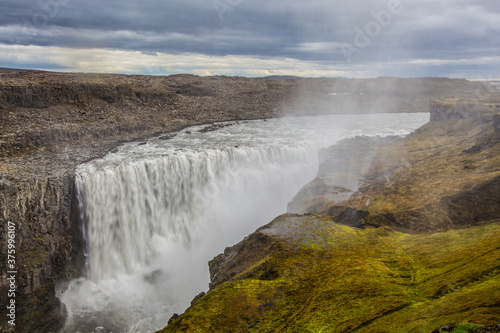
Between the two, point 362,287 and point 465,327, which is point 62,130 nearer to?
point 362,287

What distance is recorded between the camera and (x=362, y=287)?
26.1 feet

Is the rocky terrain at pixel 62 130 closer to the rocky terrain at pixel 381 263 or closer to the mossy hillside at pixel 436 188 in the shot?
the rocky terrain at pixel 381 263

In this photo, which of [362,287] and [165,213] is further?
[165,213]

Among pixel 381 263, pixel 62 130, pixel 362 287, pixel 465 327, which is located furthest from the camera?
pixel 62 130

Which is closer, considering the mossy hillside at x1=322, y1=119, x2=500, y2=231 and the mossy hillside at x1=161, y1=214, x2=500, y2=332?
the mossy hillside at x1=161, y1=214, x2=500, y2=332

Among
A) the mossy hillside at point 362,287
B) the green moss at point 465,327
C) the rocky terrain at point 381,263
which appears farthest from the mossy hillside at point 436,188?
the green moss at point 465,327

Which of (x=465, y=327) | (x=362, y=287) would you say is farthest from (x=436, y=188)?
(x=465, y=327)

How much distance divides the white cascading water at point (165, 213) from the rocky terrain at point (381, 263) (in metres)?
6.97

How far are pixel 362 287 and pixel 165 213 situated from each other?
57.5 ft

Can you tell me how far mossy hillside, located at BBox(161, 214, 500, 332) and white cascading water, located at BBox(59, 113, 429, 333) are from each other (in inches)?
375

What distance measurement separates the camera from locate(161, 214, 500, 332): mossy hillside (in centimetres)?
603

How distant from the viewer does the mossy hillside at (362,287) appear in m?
6.03

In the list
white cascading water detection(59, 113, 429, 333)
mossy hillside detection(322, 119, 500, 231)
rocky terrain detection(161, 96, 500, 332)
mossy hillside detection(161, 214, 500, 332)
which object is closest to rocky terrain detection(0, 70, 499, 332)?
white cascading water detection(59, 113, 429, 333)

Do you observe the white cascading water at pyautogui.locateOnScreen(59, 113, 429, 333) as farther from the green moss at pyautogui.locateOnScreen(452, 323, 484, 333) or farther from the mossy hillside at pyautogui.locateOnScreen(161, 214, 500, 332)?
the green moss at pyautogui.locateOnScreen(452, 323, 484, 333)
